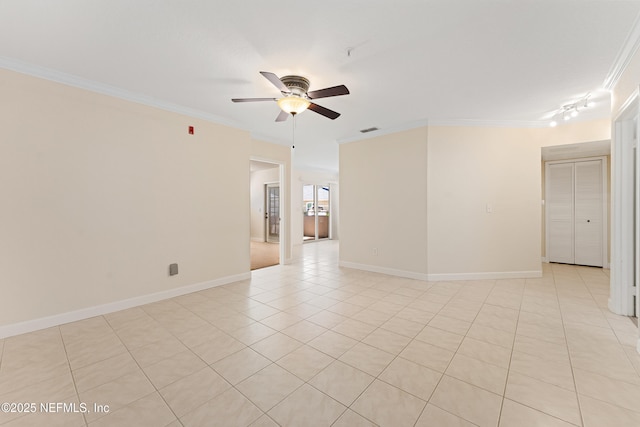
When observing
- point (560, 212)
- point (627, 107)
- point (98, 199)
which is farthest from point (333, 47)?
point (560, 212)

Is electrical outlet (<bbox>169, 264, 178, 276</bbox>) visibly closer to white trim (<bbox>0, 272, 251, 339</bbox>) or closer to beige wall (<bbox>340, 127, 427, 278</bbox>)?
white trim (<bbox>0, 272, 251, 339</bbox>)

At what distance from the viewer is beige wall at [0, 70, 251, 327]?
8.11 feet

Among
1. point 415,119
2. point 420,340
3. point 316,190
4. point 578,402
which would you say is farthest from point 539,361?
point 316,190

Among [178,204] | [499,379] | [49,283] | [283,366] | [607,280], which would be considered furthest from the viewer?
[607,280]

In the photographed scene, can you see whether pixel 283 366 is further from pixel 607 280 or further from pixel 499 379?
pixel 607 280

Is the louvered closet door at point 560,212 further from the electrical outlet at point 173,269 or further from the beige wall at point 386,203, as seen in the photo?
the electrical outlet at point 173,269

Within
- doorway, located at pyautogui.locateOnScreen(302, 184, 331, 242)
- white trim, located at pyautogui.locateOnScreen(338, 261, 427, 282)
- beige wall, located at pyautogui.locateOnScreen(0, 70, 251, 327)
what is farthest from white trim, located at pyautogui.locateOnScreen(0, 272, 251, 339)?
doorway, located at pyautogui.locateOnScreen(302, 184, 331, 242)

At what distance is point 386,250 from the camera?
4.67 meters

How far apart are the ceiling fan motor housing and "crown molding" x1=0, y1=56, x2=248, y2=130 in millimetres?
1756

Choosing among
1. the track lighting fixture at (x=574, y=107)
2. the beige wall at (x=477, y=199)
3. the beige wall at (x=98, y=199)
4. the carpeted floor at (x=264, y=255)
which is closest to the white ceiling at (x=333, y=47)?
the track lighting fixture at (x=574, y=107)

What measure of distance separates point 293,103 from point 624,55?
310 cm

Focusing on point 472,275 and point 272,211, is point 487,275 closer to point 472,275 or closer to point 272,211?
point 472,275

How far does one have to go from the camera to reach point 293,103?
2.65 m

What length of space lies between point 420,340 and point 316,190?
7029 mm
